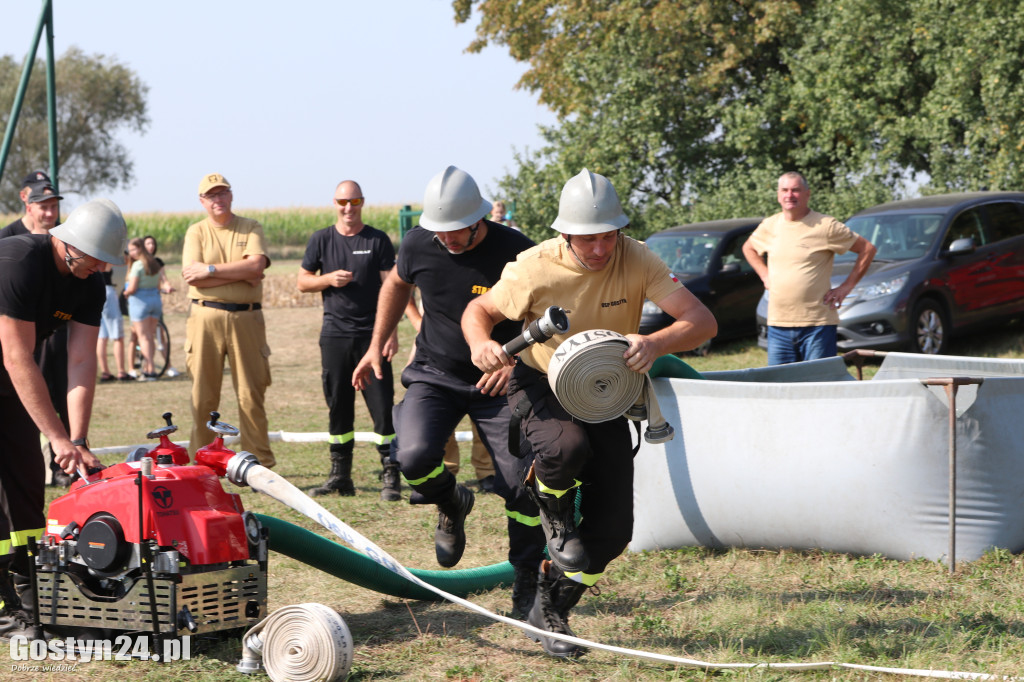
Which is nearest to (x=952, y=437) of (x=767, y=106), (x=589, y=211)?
(x=589, y=211)

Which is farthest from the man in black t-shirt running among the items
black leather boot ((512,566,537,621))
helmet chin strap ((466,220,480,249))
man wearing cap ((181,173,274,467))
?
black leather boot ((512,566,537,621))

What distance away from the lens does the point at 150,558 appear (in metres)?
4.25

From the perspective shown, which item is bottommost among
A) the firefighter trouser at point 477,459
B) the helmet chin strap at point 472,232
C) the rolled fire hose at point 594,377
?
the firefighter trouser at point 477,459

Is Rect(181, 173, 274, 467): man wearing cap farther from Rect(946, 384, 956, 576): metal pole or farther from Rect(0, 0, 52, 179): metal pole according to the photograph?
Rect(0, 0, 52, 179): metal pole

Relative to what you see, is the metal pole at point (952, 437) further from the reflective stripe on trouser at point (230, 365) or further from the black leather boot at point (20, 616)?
the reflective stripe on trouser at point (230, 365)

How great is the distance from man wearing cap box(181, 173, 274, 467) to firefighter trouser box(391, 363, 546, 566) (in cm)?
297

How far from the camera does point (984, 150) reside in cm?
1922

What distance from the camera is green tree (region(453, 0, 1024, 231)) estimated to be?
19453mm

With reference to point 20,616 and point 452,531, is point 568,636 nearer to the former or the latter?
point 452,531

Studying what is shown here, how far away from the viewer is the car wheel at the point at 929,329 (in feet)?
41.6

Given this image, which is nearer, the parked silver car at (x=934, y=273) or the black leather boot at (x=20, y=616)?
the black leather boot at (x=20, y=616)

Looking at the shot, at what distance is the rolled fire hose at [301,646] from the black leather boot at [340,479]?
11.9ft

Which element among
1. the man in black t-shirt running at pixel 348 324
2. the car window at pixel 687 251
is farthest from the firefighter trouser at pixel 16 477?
the car window at pixel 687 251

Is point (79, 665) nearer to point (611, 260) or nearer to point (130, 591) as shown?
point (130, 591)
